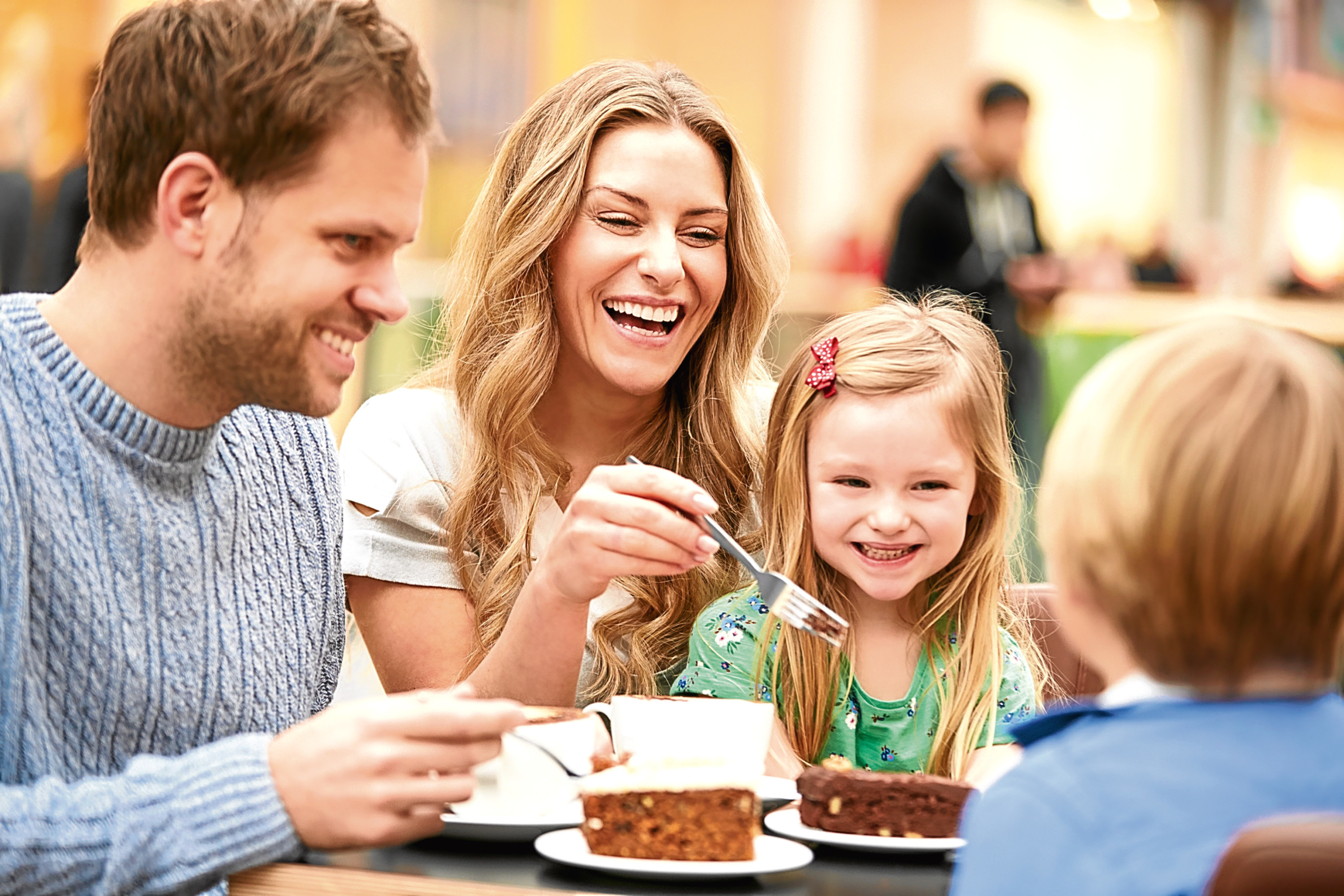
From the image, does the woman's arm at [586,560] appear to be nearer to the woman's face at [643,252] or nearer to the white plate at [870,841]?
the white plate at [870,841]

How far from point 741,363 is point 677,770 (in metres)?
1.02

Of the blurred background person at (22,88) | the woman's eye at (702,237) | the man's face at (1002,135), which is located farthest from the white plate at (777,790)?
the blurred background person at (22,88)

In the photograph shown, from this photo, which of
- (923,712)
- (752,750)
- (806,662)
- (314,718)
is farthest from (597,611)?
(314,718)

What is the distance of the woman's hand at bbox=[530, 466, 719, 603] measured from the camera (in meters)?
1.55

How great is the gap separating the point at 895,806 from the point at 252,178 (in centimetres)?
76

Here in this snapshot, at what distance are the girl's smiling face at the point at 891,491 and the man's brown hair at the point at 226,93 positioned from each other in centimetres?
75

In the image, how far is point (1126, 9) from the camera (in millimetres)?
12188

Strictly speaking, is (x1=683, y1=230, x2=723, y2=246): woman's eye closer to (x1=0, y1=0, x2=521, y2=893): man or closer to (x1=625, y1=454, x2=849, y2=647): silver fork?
(x1=625, y1=454, x2=849, y2=647): silver fork

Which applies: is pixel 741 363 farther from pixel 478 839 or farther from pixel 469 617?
pixel 478 839

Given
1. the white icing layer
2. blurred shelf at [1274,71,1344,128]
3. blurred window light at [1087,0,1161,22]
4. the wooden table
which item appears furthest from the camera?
blurred window light at [1087,0,1161,22]

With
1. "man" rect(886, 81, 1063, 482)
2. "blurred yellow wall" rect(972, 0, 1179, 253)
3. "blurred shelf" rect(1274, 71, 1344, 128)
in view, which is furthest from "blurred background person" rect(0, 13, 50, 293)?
"blurred shelf" rect(1274, 71, 1344, 128)

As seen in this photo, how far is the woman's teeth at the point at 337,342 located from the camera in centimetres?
133

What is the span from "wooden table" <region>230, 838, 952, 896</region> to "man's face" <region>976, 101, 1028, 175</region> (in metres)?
4.95

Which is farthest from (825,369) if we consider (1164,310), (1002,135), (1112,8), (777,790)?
(1112,8)
